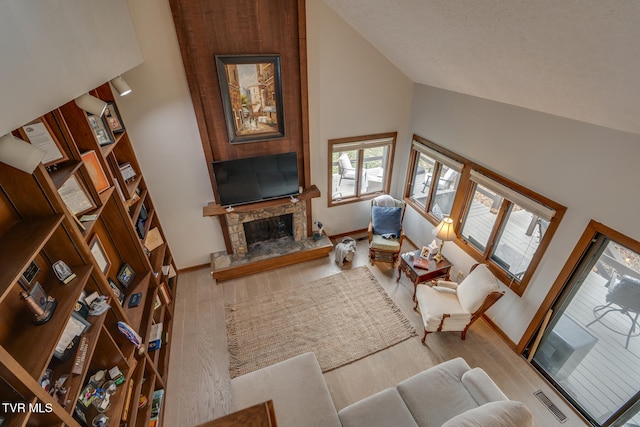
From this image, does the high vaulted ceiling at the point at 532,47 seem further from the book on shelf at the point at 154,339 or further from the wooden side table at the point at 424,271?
the book on shelf at the point at 154,339

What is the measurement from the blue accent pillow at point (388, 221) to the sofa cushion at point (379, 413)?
2649mm

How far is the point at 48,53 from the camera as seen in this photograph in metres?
1.27

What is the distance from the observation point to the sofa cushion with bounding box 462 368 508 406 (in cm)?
240

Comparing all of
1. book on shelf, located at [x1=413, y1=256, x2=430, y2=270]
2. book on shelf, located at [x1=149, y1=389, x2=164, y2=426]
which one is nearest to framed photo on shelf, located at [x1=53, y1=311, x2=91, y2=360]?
book on shelf, located at [x1=149, y1=389, x2=164, y2=426]

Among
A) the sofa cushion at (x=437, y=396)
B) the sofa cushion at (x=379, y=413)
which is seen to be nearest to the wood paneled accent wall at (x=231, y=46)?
the sofa cushion at (x=379, y=413)

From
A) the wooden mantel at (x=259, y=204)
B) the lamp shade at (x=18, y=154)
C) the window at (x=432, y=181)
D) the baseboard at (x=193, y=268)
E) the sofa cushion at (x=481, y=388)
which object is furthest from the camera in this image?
the baseboard at (x=193, y=268)

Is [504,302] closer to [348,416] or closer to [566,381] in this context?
[566,381]

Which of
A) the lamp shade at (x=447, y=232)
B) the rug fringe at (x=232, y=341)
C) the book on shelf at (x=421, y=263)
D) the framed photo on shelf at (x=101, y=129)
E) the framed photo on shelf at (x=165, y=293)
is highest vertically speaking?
the framed photo on shelf at (x=101, y=129)

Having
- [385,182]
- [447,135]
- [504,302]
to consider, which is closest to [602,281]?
[504,302]

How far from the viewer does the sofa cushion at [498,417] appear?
5.91 feet

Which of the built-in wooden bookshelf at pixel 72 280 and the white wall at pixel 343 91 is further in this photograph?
the white wall at pixel 343 91

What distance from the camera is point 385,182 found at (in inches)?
205

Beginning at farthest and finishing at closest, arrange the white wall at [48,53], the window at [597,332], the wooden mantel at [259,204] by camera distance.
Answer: the wooden mantel at [259,204]
the window at [597,332]
the white wall at [48,53]

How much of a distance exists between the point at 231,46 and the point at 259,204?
201 cm
